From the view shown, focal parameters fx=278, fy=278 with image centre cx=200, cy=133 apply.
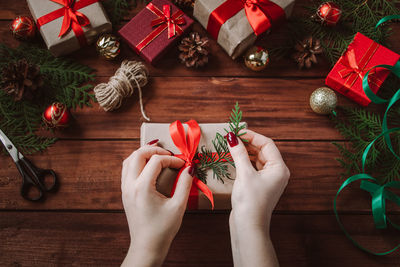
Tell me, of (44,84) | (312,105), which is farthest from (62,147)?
(312,105)

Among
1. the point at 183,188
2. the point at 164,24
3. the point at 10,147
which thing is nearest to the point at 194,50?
the point at 164,24

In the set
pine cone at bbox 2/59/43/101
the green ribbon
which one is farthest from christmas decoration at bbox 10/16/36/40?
the green ribbon

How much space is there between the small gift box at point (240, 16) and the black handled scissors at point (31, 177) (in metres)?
0.78

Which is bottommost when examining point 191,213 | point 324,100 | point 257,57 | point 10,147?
point 191,213

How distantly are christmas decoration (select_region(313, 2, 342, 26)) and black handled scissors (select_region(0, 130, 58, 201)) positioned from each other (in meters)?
1.12

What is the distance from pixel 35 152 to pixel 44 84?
0.25m

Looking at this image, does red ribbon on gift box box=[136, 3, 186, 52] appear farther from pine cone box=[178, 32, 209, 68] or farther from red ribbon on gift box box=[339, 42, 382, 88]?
red ribbon on gift box box=[339, 42, 382, 88]

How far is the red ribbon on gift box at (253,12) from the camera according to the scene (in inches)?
38.6

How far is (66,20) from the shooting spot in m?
0.98

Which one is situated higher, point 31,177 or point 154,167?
point 154,167

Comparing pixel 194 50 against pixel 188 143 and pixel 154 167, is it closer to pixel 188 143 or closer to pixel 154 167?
pixel 188 143

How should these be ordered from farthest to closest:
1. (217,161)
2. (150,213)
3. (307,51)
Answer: (307,51) → (217,161) → (150,213)

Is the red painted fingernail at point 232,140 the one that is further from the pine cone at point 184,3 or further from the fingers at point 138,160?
the pine cone at point 184,3

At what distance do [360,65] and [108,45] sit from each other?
91cm
